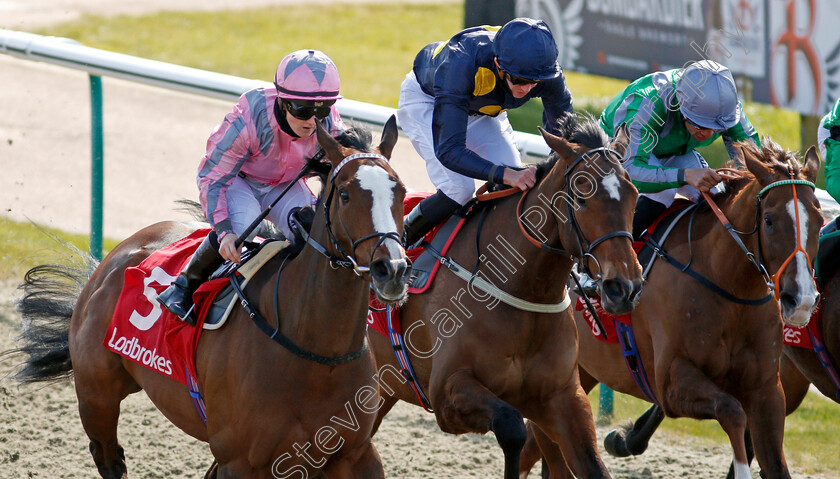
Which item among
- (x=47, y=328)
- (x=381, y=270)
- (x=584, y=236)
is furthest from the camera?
(x=47, y=328)

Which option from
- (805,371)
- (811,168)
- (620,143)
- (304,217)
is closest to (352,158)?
(304,217)

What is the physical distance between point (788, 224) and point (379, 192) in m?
1.63

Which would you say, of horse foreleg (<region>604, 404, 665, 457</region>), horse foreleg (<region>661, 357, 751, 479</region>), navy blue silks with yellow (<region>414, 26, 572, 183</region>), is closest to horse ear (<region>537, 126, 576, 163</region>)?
navy blue silks with yellow (<region>414, 26, 572, 183</region>)

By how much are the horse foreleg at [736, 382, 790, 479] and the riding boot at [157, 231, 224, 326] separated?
7.32 feet

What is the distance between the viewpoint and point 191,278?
4039 mm

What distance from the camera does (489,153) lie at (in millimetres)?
4680

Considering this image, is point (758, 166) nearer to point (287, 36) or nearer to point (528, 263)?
point (528, 263)

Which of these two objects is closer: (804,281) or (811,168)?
(804,281)

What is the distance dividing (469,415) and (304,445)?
69cm

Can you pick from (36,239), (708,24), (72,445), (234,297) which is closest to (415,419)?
(72,445)

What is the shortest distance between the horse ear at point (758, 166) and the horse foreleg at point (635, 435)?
1.38 meters

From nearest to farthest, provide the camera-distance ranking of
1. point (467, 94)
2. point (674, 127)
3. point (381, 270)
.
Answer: point (381, 270), point (467, 94), point (674, 127)

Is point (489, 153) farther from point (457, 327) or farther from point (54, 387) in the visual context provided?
point (54, 387)

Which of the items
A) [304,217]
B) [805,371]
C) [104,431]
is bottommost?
[805,371]
